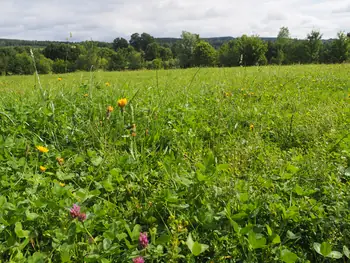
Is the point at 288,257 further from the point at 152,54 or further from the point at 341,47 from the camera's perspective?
the point at 341,47

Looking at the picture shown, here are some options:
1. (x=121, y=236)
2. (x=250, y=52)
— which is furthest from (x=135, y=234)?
(x=250, y=52)

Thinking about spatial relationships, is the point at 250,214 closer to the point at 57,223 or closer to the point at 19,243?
the point at 57,223

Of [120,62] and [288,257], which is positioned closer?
[288,257]

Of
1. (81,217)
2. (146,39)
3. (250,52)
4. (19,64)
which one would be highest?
(146,39)

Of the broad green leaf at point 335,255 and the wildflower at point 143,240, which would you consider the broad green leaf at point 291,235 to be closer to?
the broad green leaf at point 335,255

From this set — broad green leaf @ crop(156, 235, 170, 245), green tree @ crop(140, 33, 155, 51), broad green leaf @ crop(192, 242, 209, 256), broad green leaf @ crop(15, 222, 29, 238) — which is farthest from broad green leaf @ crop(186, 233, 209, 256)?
green tree @ crop(140, 33, 155, 51)

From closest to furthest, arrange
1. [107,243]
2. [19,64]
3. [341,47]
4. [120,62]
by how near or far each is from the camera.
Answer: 1. [107,243]
2. [19,64]
3. [120,62]
4. [341,47]

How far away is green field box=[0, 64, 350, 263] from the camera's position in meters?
1.31

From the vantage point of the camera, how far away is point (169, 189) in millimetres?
1726

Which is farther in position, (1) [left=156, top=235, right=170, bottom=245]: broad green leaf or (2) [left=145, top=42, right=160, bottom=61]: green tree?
(2) [left=145, top=42, right=160, bottom=61]: green tree

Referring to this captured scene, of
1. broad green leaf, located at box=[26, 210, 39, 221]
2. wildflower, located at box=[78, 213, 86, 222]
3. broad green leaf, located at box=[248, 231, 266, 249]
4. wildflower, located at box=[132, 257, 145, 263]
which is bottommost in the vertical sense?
wildflower, located at box=[132, 257, 145, 263]

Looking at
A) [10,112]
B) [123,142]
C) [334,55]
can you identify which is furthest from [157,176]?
[334,55]

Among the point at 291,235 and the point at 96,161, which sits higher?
the point at 96,161

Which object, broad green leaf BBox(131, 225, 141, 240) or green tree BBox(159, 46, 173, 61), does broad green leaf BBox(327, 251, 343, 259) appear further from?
green tree BBox(159, 46, 173, 61)
